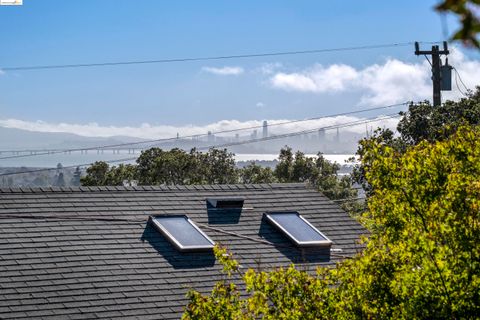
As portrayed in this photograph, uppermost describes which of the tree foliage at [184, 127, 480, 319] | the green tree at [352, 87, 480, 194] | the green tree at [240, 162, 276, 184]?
the green tree at [352, 87, 480, 194]

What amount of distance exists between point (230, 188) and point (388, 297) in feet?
41.6

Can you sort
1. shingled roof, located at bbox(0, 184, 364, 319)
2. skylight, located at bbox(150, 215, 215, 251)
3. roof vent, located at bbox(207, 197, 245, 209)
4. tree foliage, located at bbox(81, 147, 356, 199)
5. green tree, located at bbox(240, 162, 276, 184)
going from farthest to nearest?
green tree, located at bbox(240, 162, 276, 184) → tree foliage, located at bbox(81, 147, 356, 199) → roof vent, located at bbox(207, 197, 245, 209) → skylight, located at bbox(150, 215, 215, 251) → shingled roof, located at bbox(0, 184, 364, 319)

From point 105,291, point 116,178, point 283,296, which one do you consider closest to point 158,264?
point 105,291

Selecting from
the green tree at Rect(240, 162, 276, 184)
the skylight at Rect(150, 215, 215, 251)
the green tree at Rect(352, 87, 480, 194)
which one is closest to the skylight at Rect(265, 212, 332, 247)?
the skylight at Rect(150, 215, 215, 251)

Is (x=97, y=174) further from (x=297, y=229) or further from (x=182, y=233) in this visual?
(x=182, y=233)

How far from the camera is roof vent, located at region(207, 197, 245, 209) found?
75.0ft

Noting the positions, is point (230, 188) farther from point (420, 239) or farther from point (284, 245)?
point (420, 239)

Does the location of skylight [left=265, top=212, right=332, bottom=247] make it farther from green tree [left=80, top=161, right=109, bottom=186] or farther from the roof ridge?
green tree [left=80, top=161, right=109, bottom=186]

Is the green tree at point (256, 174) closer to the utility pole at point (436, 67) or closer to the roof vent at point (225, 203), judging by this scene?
A: the utility pole at point (436, 67)

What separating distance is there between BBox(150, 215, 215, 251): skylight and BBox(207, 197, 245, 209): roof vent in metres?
1.17

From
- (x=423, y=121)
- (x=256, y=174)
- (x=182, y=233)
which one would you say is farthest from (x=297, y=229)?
(x=256, y=174)

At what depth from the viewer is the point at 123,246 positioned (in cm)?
2019

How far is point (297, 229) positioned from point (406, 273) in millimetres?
11218

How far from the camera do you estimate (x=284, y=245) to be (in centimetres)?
2166
